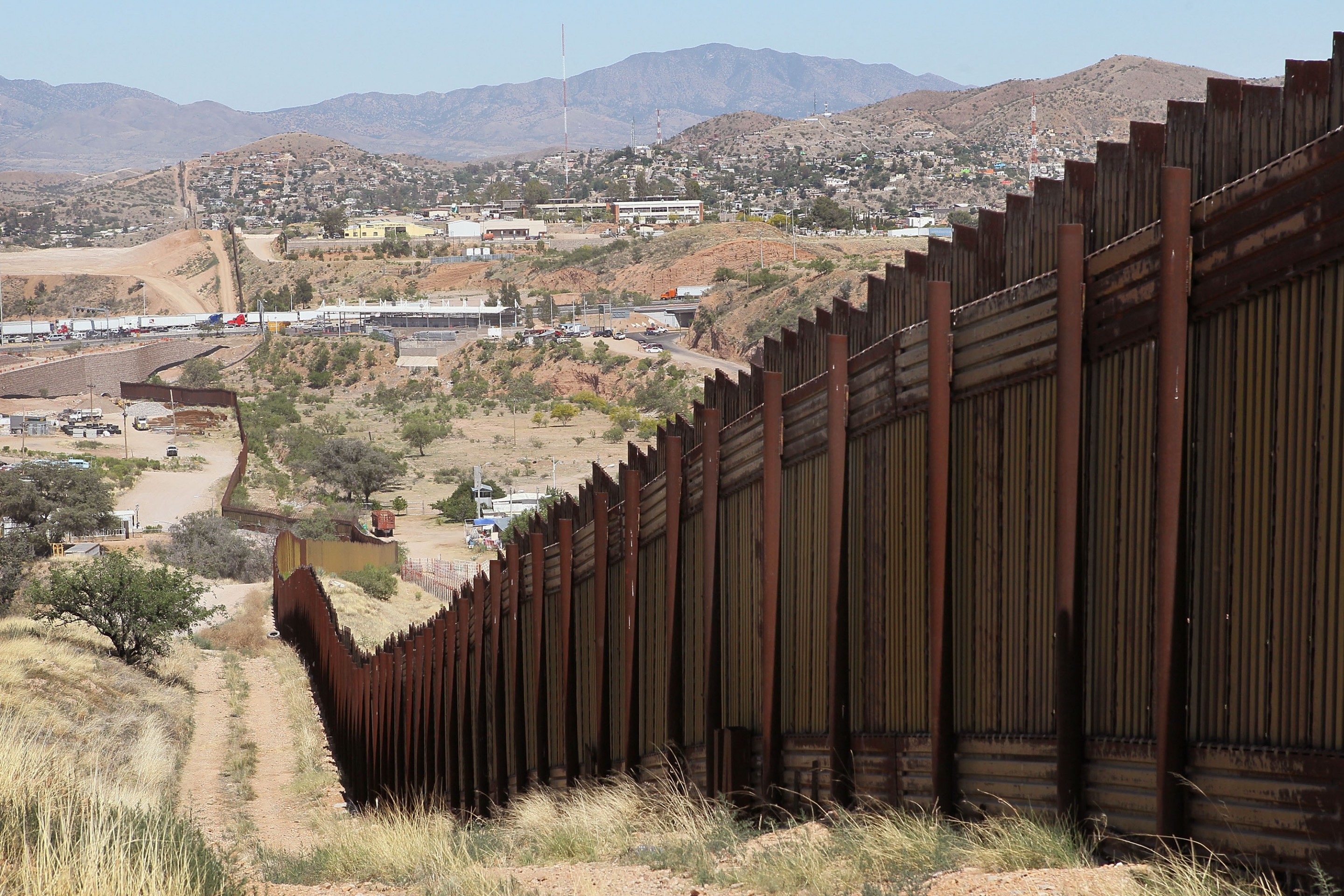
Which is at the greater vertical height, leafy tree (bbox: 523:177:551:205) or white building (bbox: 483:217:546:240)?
leafy tree (bbox: 523:177:551:205)

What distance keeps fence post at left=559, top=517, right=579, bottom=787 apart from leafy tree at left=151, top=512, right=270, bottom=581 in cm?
3233

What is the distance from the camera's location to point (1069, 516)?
15.1ft

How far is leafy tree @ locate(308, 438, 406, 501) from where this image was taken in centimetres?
5956

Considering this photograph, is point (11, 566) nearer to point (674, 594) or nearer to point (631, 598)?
point (631, 598)

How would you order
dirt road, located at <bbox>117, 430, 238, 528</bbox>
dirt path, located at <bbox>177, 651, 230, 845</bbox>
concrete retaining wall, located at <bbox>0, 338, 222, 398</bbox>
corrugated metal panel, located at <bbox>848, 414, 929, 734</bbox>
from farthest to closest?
concrete retaining wall, located at <bbox>0, 338, 222, 398</bbox> < dirt road, located at <bbox>117, 430, 238, 528</bbox> < dirt path, located at <bbox>177, 651, 230, 845</bbox> < corrugated metal panel, located at <bbox>848, 414, 929, 734</bbox>

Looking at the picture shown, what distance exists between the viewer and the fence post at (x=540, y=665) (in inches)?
386

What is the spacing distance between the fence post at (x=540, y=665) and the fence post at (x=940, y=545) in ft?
16.0

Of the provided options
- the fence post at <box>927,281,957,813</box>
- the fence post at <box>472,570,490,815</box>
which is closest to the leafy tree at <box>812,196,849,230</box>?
the fence post at <box>472,570,490,815</box>

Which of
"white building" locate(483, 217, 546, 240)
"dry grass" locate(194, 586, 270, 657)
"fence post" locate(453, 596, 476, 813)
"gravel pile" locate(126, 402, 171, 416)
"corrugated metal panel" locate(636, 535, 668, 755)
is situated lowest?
"dry grass" locate(194, 586, 270, 657)

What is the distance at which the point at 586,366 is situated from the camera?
8819 centimetres

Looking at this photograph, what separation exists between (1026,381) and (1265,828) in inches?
68.1

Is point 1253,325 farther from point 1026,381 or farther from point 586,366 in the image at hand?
point 586,366

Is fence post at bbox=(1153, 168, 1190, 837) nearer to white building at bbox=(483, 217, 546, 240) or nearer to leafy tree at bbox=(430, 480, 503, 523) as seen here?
leafy tree at bbox=(430, 480, 503, 523)

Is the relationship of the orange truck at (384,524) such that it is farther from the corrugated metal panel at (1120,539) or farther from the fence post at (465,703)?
the corrugated metal panel at (1120,539)
